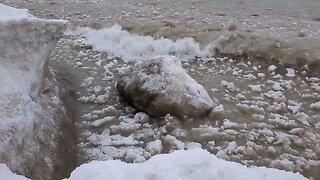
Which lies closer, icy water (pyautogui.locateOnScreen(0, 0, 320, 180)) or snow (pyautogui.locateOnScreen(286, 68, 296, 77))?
icy water (pyautogui.locateOnScreen(0, 0, 320, 180))

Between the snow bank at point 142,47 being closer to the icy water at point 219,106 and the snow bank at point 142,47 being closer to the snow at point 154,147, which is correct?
the icy water at point 219,106

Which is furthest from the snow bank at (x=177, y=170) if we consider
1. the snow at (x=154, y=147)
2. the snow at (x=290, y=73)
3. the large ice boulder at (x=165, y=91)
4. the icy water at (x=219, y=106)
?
the snow at (x=290, y=73)

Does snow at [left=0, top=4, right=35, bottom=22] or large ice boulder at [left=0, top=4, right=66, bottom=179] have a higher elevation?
snow at [left=0, top=4, right=35, bottom=22]

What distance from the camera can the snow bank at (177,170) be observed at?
11.4 feet

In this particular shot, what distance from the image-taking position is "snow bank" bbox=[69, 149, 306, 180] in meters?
3.48

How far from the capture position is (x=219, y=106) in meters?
5.91

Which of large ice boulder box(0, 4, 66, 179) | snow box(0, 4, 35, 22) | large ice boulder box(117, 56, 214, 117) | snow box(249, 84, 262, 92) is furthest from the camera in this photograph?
snow box(249, 84, 262, 92)

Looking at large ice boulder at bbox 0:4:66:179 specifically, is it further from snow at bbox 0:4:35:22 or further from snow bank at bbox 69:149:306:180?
snow bank at bbox 69:149:306:180

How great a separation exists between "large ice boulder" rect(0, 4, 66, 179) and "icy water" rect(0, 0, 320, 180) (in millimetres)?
306

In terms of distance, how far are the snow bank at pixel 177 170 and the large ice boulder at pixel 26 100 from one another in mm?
758

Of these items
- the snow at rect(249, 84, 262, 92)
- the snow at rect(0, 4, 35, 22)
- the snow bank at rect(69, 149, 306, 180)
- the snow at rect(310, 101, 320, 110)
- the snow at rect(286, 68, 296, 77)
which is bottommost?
the snow at rect(249, 84, 262, 92)

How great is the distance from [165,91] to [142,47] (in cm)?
277


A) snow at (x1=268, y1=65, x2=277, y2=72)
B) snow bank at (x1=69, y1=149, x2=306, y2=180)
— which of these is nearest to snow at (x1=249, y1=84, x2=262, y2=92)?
snow at (x1=268, y1=65, x2=277, y2=72)

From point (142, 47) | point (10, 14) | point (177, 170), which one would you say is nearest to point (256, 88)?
point (142, 47)
